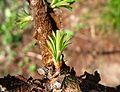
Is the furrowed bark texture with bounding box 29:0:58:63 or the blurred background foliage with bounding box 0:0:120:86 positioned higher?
the furrowed bark texture with bounding box 29:0:58:63

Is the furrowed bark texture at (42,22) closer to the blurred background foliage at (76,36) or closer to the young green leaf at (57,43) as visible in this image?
the young green leaf at (57,43)

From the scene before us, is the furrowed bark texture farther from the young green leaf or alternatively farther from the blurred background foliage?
the blurred background foliage

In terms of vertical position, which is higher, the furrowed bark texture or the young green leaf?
the furrowed bark texture

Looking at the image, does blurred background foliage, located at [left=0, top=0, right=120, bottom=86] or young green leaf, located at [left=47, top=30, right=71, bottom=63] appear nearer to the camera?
young green leaf, located at [left=47, top=30, right=71, bottom=63]

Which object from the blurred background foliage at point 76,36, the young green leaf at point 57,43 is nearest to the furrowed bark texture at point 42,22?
the young green leaf at point 57,43

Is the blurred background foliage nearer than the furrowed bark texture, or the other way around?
the furrowed bark texture

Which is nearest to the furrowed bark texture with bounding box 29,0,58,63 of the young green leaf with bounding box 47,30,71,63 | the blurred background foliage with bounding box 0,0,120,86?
the young green leaf with bounding box 47,30,71,63
